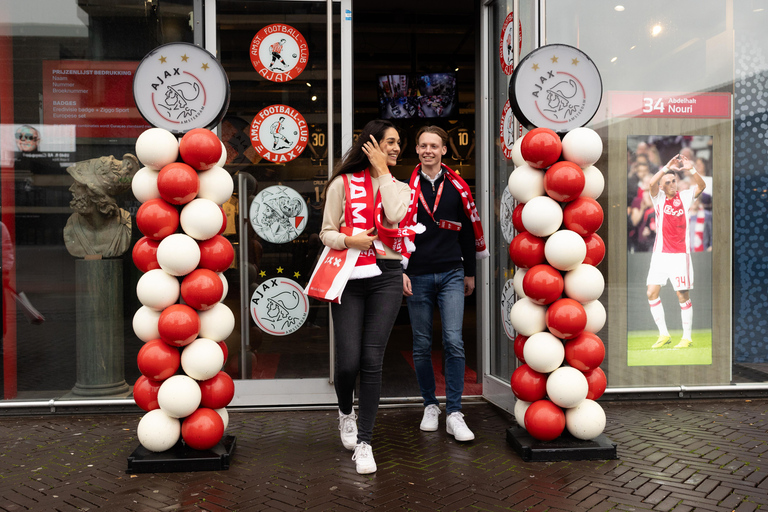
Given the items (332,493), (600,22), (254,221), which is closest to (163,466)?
(332,493)

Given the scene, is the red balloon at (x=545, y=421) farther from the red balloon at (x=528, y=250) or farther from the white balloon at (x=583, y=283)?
the red balloon at (x=528, y=250)

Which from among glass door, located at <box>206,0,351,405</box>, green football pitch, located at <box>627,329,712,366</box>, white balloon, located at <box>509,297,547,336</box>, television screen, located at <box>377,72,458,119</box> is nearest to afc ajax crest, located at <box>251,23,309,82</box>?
glass door, located at <box>206,0,351,405</box>

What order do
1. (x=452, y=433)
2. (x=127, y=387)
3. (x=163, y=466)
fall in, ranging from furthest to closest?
(x=127, y=387)
(x=452, y=433)
(x=163, y=466)

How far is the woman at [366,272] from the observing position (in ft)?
11.9

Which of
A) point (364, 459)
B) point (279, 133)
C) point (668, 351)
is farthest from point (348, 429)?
point (668, 351)

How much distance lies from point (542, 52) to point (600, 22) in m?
1.73

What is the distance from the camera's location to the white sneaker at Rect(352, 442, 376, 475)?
142 inches

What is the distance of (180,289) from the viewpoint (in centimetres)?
379

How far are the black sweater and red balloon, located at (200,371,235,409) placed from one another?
1.44 meters

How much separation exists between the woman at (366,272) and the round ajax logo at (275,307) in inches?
63.0

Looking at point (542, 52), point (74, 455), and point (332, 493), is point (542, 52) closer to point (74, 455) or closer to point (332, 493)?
point (332, 493)

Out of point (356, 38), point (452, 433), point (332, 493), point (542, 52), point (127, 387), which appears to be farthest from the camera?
point (356, 38)

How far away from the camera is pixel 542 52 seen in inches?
155

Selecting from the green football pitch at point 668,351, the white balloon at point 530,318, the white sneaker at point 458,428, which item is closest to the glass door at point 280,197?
the white sneaker at point 458,428
